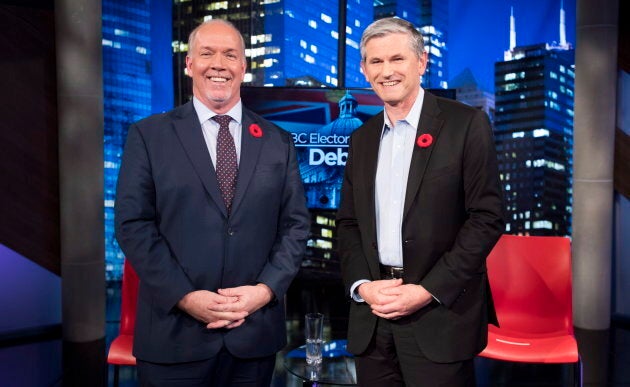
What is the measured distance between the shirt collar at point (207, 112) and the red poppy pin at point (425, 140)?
1.73ft

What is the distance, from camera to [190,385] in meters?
1.58

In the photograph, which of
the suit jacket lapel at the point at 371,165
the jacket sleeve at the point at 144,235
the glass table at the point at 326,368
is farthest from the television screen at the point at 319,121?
the jacket sleeve at the point at 144,235

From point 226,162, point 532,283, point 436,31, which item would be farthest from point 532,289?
point 436,31

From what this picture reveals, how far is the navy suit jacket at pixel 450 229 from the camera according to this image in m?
1.56

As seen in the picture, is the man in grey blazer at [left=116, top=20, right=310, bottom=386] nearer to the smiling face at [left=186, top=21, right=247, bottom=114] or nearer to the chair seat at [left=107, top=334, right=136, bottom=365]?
the smiling face at [left=186, top=21, right=247, bottom=114]

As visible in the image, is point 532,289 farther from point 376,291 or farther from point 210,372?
point 210,372

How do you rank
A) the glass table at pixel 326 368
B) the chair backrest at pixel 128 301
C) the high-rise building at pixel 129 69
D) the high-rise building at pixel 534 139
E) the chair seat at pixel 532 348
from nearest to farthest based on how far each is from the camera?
the glass table at pixel 326 368
the chair seat at pixel 532 348
the chair backrest at pixel 128 301
the high-rise building at pixel 129 69
the high-rise building at pixel 534 139

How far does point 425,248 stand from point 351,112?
3630 millimetres

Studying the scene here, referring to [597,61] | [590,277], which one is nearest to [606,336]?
[590,277]

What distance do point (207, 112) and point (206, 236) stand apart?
0.37m

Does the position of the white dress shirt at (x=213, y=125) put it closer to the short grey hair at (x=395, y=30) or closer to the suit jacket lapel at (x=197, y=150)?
the suit jacket lapel at (x=197, y=150)

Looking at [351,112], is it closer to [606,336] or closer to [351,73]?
[351,73]

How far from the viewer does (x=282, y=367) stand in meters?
3.77

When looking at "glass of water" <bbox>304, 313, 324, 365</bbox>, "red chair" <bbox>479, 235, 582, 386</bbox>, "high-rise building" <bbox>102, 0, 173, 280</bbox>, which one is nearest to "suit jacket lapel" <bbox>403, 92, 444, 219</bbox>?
"glass of water" <bbox>304, 313, 324, 365</bbox>
